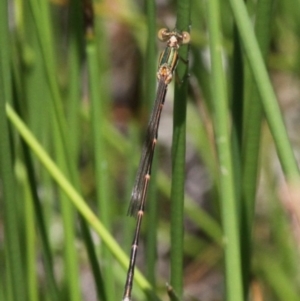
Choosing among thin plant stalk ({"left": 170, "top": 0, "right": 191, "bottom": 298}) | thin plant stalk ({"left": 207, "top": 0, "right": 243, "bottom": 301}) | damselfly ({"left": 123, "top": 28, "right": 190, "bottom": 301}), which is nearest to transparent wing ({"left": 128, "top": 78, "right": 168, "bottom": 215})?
damselfly ({"left": 123, "top": 28, "right": 190, "bottom": 301})

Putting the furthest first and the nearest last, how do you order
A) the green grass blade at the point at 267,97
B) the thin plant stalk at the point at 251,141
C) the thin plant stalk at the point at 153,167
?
the thin plant stalk at the point at 153,167
the thin plant stalk at the point at 251,141
the green grass blade at the point at 267,97

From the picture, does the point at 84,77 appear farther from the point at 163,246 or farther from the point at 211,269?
the point at 211,269

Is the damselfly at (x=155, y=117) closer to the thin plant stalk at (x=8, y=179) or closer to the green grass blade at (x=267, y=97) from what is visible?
the thin plant stalk at (x=8, y=179)

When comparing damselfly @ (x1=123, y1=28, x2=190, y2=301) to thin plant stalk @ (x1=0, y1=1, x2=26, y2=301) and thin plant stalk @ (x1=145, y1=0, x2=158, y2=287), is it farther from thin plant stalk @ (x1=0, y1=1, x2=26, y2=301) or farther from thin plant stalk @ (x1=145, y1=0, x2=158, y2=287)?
thin plant stalk @ (x1=0, y1=1, x2=26, y2=301)

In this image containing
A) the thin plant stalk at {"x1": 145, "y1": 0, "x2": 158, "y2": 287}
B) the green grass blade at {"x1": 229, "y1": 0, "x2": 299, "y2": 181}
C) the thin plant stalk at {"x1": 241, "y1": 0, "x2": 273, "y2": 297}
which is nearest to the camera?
the green grass blade at {"x1": 229, "y1": 0, "x2": 299, "y2": 181}

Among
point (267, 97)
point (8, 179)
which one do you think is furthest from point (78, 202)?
point (267, 97)

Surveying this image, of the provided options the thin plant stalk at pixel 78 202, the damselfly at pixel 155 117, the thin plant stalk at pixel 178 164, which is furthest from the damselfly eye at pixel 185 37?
the thin plant stalk at pixel 78 202

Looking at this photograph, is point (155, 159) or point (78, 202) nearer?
point (78, 202)

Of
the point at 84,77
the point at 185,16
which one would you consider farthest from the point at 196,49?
the point at 84,77

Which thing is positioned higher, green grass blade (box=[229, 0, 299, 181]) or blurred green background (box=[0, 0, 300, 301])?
green grass blade (box=[229, 0, 299, 181])

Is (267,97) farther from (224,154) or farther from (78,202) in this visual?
(78,202)

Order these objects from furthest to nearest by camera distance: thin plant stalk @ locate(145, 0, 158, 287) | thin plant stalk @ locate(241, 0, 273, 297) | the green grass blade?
thin plant stalk @ locate(145, 0, 158, 287), thin plant stalk @ locate(241, 0, 273, 297), the green grass blade
